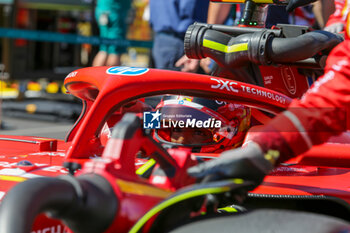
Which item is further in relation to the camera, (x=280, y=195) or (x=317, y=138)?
(x=280, y=195)

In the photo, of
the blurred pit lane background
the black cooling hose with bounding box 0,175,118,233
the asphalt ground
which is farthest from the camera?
the blurred pit lane background

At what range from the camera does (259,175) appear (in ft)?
4.77

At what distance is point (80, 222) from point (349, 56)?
80 cm

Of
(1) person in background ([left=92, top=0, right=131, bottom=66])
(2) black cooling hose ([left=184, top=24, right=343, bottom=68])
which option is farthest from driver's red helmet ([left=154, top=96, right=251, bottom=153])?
(1) person in background ([left=92, top=0, right=131, bottom=66])

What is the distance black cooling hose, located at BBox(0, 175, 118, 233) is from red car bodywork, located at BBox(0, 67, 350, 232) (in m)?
0.31

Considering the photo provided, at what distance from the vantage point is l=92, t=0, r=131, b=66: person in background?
21.5 feet

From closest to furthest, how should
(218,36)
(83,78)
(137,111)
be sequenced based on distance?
(83,78)
(137,111)
(218,36)

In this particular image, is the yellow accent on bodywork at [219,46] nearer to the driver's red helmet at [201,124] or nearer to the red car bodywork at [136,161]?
the driver's red helmet at [201,124]

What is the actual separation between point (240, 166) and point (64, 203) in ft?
1.36

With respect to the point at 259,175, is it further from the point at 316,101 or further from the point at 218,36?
the point at 218,36

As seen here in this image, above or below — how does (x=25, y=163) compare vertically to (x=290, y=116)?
below

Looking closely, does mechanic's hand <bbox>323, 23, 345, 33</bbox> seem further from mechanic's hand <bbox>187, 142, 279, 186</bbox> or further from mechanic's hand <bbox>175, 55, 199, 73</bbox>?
mechanic's hand <bbox>187, 142, 279, 186</bbox>

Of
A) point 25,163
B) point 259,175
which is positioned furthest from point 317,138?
point 25,163

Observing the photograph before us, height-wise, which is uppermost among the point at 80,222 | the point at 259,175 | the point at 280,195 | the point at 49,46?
the point at 259,175
